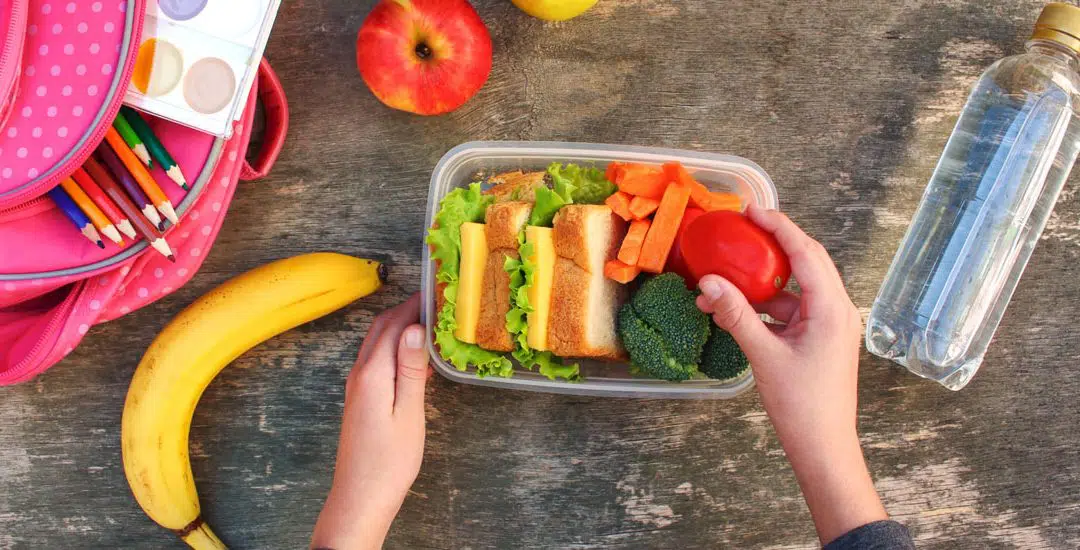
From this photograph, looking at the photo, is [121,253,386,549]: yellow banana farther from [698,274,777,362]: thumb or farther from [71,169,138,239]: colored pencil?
[698,274,777,362]: thumb

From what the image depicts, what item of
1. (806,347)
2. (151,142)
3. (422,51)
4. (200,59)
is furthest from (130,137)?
(806,347)

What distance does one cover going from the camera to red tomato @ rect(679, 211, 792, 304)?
0.81m

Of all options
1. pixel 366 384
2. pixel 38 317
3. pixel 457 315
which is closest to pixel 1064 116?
pixel 457 315

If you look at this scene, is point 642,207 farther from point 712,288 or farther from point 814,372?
point 814,372

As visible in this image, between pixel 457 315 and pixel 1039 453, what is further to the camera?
pixel 1039 453

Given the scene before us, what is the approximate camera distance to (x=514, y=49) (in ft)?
3.58

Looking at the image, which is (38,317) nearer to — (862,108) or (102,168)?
(102,168)

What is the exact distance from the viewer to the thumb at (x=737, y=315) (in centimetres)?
78

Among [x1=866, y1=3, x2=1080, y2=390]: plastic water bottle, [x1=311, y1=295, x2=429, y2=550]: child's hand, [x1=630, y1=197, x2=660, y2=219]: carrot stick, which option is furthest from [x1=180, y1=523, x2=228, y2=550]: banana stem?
[x1=866, y1=3, x2=1080, y2=390]: plastic water bottle

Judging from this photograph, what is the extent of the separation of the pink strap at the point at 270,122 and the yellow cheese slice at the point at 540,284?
0.47 m

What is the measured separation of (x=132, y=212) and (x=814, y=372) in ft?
2.99

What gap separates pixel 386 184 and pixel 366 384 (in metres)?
0.36

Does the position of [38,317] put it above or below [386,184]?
below

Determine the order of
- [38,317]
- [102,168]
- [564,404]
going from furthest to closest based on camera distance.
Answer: [564,404], [38,317], [102,168]
